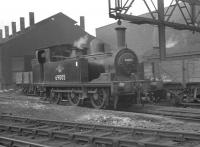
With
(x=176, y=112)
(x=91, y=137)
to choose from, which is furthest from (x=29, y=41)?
(x=91, y=137)

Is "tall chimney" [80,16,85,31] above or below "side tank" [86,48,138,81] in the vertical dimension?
above

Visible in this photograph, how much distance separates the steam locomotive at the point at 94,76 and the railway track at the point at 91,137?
4395 mm

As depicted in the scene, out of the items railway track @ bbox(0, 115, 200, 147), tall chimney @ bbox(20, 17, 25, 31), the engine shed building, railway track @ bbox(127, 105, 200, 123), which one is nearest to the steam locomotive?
railway track @ bbox(127, 105, 200, 123)

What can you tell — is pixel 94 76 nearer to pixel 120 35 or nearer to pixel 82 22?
pixel 120 35

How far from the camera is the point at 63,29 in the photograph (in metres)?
43.0

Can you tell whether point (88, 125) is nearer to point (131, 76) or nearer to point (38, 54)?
point (131, 76)

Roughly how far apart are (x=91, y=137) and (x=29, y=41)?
3384cm

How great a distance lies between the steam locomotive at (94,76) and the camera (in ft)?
45.8

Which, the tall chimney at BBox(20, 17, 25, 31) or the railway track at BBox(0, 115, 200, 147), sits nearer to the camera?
the railway track at BBox(0, 115, 200, 147)

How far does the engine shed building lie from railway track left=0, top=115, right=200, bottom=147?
96.3 feet

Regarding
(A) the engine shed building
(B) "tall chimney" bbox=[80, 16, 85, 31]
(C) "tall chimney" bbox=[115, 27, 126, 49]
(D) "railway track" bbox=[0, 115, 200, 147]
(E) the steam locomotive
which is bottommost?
(D) "railway track" bbox=[0, 115, 200, 147]

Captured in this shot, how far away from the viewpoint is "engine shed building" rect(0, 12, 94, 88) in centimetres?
3844

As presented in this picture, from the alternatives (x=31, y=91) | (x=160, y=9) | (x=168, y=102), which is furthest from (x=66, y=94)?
(x=31, y=91)

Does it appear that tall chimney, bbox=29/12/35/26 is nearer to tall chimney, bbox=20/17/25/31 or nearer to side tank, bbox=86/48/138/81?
tall chimney, bbox=20/17/25/31
